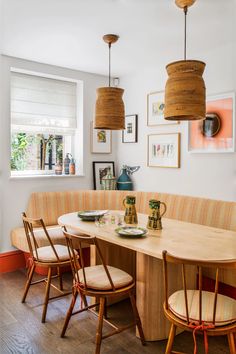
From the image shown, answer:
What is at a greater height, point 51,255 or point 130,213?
point 130,213

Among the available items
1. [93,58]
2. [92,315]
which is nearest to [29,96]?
[93,58]

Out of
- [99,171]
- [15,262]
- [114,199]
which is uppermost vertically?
[99,171]

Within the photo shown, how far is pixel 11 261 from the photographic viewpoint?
3.61 metres

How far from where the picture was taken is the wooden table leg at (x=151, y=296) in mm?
2188

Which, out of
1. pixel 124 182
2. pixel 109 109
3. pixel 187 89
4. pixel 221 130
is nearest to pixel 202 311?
pixel 187 89

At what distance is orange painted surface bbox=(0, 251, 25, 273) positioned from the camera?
355cm

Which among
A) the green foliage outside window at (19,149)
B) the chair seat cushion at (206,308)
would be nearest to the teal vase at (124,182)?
the green foliage outside window at (19,149)

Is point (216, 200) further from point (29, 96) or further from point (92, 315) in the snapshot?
point (29, 96)

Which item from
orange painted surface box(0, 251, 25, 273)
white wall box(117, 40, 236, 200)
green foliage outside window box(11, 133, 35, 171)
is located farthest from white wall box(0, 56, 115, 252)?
white wall box(117, 40, 236, 200)

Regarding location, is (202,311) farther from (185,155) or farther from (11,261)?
(11,261)

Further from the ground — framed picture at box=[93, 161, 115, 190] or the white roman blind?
the white roman blind

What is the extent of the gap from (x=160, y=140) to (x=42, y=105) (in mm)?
1518

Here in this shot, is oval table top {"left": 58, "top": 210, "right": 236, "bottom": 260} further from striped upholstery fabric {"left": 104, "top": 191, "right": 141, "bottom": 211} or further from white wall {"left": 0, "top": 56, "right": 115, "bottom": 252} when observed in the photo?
striped upholstery fabric {"left": 104, "top": 191, "right": 141, "bottom": 211}

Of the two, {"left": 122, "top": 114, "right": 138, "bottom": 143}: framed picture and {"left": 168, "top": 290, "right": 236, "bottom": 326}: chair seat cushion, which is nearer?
{"left": 168, "top": 290, "right": 236, "bottom": 326}: chair seat cushion
